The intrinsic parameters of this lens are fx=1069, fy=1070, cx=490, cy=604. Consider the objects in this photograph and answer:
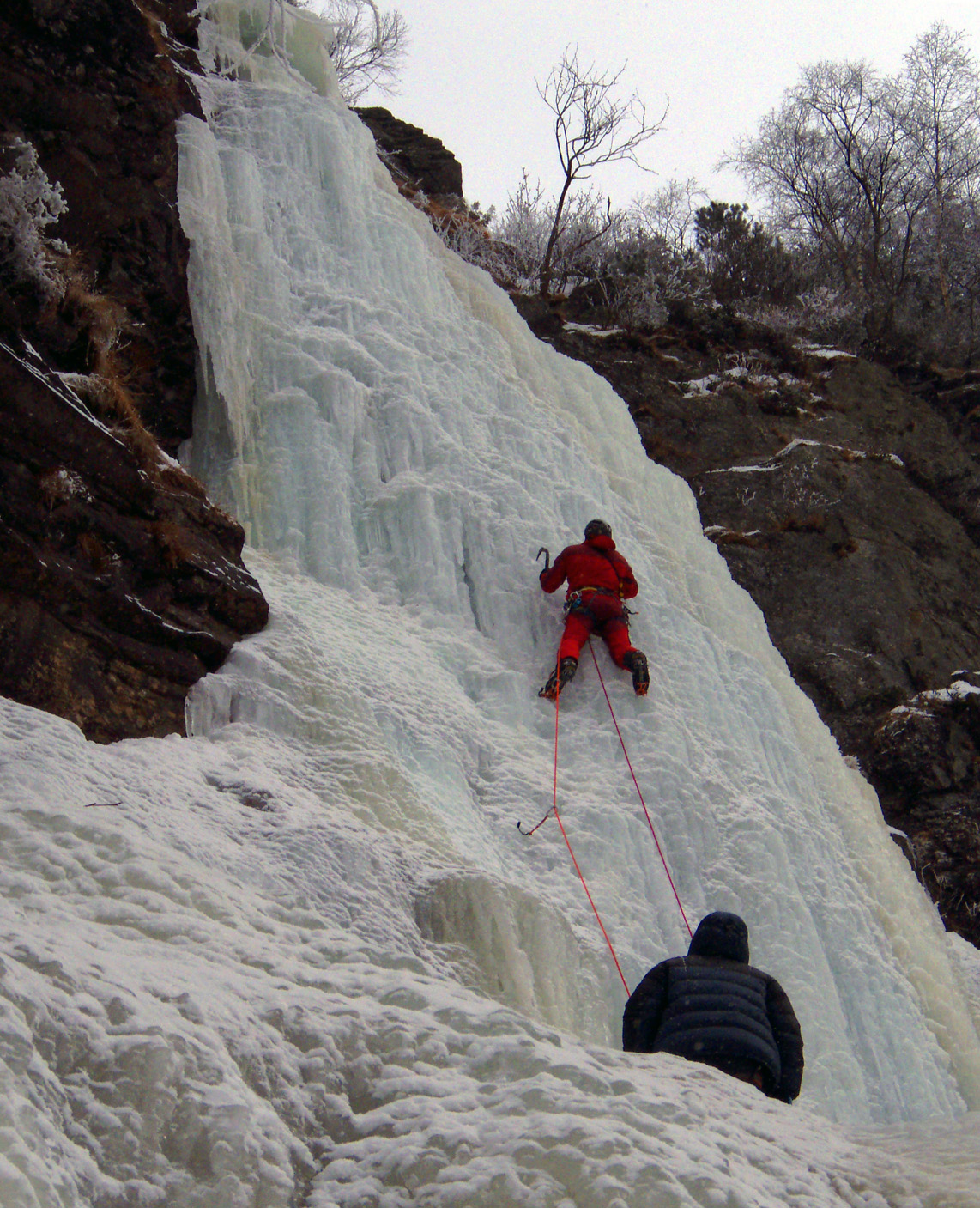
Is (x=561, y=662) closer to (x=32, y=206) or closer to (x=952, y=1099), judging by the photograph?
(x=952, y=1099)

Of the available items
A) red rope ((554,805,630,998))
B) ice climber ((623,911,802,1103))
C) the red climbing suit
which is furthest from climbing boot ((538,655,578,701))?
ice climber ((623,911,802,1103))

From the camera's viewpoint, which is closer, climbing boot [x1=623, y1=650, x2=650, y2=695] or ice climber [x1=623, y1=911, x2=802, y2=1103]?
ice climber [x1=623, y1=911, x2=802, y2=1103]

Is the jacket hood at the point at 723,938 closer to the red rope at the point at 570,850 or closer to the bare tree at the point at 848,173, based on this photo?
the red rope at the point at 570,850

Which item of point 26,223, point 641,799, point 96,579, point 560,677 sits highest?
point 26,223

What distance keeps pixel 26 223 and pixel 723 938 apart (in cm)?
493

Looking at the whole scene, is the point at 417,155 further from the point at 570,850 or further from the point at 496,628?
the point at 570,850

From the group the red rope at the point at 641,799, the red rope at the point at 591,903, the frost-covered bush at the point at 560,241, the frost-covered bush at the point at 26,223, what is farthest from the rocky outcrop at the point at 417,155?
the red rope at the point at 591,903

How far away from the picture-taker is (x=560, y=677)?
6.63 meters

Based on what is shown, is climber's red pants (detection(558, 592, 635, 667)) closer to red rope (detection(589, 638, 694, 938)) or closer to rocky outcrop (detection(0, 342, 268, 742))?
red rope (detection(589, 638, 694, 938))

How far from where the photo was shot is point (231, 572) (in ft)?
18.6

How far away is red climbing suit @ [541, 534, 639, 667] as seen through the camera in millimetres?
6980

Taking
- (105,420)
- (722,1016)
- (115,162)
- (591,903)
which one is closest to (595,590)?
(591,903)

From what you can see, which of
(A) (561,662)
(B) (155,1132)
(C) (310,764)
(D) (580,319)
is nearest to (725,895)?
(A) (561,662)

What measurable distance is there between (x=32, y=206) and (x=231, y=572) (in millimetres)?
2301
